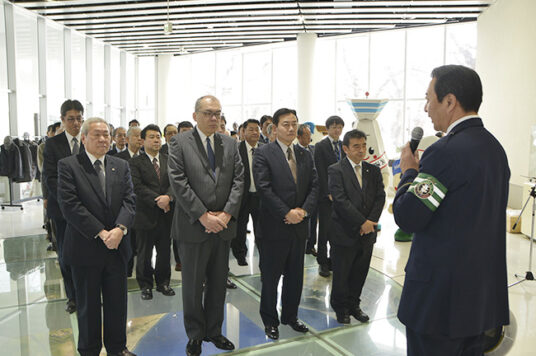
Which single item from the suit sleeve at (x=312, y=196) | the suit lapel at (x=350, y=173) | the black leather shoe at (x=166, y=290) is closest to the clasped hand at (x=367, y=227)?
the suit lapel at (x=350, y=173)

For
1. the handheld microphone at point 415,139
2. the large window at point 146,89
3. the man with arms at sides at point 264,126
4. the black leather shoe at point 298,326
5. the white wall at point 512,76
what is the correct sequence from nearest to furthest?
the handheld microphone at point 415,139 < the black leather shoe at point 298,326 < the man with arms at sides at point 264,126 < the white wall at point 512,76 < the large window at point 146,89

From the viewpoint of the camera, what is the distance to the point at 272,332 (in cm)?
297

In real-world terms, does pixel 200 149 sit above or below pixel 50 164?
above

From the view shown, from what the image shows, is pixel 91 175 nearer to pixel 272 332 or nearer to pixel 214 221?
pixel 214 221

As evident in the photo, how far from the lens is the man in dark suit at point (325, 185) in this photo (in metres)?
4.36

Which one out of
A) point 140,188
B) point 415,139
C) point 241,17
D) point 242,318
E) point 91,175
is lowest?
point 242,318

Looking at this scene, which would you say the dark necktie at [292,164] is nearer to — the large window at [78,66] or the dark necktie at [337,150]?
the dark necktie at [337,150]

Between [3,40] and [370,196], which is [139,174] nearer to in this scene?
[370,196]

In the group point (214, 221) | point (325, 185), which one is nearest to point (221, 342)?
point (214, 221)

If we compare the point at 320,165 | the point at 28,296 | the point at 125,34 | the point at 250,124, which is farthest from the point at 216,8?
the point at 28,296

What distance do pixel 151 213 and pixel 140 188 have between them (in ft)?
0.79

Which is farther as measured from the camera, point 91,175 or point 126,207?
point 126,207

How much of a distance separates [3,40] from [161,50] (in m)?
6.32

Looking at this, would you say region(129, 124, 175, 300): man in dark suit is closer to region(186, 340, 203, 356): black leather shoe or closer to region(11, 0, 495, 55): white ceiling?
region(186, 340, 203, 356): black leather shoe
